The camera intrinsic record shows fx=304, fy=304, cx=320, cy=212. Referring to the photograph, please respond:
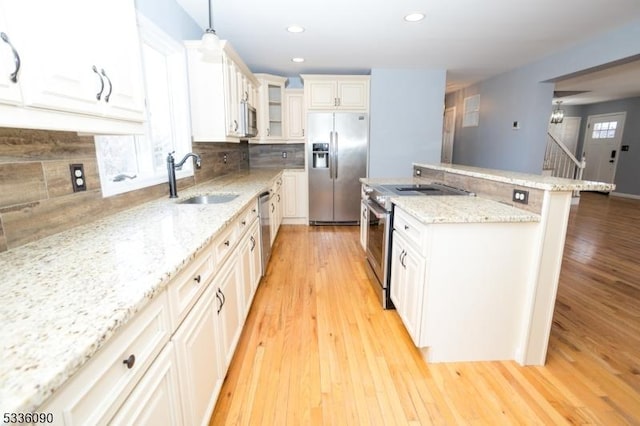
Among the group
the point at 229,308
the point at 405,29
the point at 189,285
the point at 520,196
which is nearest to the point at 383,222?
the point at 520,196

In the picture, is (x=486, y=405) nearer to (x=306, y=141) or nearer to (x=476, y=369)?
(x=476, y=369)

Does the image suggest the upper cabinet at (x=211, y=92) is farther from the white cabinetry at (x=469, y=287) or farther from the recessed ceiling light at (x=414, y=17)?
the white cabinetry at (x=469, y=287)

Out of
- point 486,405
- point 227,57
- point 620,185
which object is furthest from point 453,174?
point 620,185

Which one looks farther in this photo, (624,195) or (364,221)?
(624,195)

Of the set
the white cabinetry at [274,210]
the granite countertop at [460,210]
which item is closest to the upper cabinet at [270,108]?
the white cabinetry at [274,210]

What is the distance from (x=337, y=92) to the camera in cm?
473

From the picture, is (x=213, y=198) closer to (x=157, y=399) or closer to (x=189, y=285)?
(x=189, y=285)

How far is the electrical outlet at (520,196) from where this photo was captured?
1780mm

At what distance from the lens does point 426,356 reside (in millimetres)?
1876

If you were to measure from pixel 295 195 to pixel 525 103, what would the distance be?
3.79 metres

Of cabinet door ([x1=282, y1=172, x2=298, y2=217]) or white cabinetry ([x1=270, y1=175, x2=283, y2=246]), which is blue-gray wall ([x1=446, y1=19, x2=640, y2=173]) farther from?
white cabinetry ([x1=270, y1=175, x2=283, y2=246])

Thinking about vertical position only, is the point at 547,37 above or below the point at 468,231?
above

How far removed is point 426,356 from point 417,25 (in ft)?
9.84

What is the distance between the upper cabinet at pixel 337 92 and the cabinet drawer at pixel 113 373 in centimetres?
432
